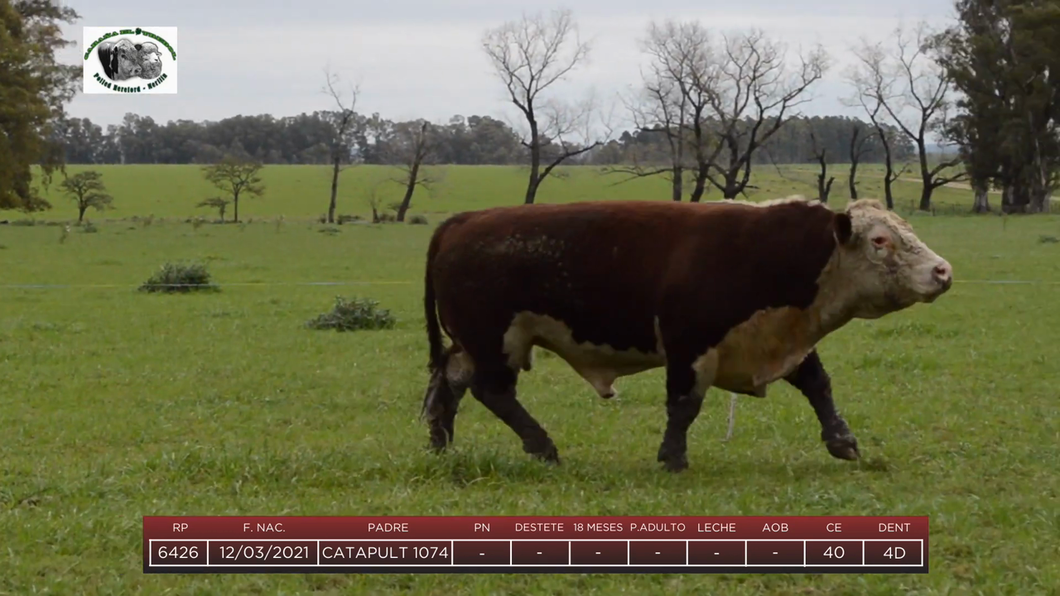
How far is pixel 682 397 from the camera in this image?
25.8ft

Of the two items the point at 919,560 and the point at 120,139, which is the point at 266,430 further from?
the point at 120,139

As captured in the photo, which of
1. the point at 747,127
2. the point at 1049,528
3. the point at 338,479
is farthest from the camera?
the point at 747,127

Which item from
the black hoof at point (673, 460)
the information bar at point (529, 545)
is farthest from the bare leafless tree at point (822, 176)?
the information bar at point (529, 545)

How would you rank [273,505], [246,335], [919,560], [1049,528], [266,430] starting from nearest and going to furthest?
[919,560] → [1049,528] → [273,505] → [266,430] → [246,335]

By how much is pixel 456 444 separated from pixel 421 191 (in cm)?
8316

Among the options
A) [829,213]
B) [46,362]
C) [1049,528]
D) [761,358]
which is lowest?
[46,362]

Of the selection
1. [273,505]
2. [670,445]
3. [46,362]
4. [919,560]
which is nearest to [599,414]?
[670,445]

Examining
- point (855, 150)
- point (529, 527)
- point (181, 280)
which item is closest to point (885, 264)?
point (529, 527)

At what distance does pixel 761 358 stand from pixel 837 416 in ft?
2.66

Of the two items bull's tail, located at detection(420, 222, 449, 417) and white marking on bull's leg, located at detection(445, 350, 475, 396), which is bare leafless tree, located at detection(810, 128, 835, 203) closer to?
bull's tail, located at detection(420, 222, 449, 417)

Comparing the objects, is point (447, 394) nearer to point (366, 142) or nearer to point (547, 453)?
point (547, 453)

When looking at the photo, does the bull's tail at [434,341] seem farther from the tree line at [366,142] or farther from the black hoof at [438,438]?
the tree line at [366,142]

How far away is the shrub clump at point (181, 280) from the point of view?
74.3 feet

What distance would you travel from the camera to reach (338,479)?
24.2ft
